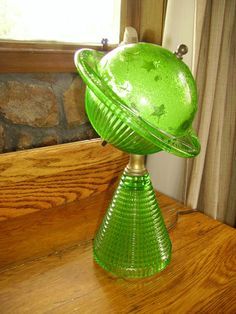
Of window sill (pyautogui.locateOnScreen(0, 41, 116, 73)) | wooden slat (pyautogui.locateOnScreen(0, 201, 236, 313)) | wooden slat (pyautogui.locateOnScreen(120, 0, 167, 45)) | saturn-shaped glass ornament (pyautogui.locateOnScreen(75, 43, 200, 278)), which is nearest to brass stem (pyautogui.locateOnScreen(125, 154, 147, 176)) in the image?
saturn-shaped glass ornament (pyautogui.locateOnScreen(75, 43, 200, 278))

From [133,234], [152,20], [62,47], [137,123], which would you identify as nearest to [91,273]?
[133,234]

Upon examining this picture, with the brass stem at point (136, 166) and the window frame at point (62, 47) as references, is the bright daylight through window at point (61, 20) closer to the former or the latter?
the window frame at point (62, 47)

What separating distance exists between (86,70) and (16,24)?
508mm

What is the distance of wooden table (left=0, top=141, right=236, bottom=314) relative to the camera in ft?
1.84

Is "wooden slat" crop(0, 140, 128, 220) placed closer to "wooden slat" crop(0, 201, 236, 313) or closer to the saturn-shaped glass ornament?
"wooden slat" crop(0, 201, 236, 313)

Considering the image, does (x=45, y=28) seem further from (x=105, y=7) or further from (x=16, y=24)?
(x=105, y=7)

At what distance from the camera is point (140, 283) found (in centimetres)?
61

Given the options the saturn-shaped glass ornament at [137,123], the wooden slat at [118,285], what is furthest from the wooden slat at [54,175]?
the saturn-shaped glass ornament at [137,123]

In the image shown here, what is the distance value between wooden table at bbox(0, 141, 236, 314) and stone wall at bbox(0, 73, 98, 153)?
0.22 m

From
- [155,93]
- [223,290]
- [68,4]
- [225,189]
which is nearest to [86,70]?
[155,93]

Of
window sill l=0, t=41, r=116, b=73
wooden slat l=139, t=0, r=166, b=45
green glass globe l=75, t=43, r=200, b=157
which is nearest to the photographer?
green glass globe l=75, t=43, r=200, b=157

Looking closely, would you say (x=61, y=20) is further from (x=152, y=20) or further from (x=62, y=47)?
(x=152, y=20)

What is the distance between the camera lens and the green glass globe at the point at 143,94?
47 centimetres

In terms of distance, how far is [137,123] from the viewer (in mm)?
467
